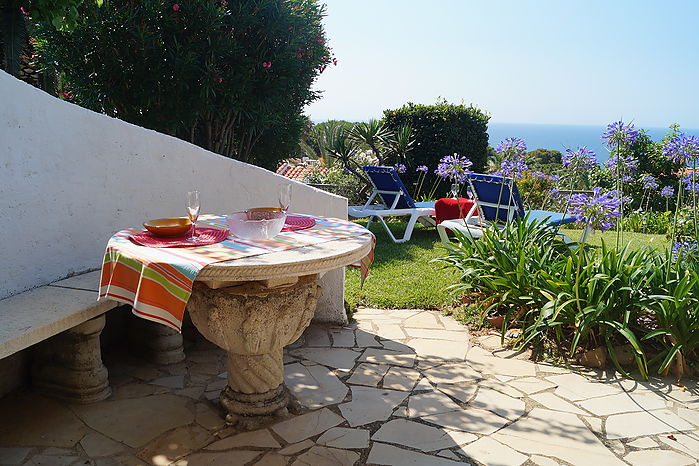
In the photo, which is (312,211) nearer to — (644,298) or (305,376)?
(305,376)

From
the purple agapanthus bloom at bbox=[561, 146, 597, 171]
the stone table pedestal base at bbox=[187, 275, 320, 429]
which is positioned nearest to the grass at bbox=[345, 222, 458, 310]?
the purple agapanthus bloom at bbox=[561, 146, 597, 171]

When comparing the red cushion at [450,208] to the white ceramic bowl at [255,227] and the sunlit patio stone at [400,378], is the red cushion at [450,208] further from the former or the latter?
the white ceramic bowl at [255,227]

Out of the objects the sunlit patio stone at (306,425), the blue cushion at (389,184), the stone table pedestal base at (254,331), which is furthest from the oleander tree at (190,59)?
the sunlit patio stone at (306,425)

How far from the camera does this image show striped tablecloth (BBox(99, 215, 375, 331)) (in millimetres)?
2035

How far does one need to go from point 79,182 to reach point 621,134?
3.44m

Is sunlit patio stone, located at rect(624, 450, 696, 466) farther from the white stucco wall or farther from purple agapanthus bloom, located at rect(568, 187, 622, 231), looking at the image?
the white stucco wall

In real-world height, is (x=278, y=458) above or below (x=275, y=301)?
below

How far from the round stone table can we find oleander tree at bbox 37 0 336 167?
3.56 m

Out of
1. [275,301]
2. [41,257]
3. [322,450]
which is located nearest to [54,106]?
[41,257]

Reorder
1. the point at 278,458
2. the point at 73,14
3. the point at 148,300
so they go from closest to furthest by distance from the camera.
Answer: the point at 148,300 → the point at 278,458 → the point at 73,14

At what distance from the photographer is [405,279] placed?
547cm

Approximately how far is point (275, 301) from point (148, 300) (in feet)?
2.15

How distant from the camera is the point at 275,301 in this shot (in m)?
2.57

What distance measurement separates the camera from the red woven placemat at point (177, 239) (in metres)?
2.34
